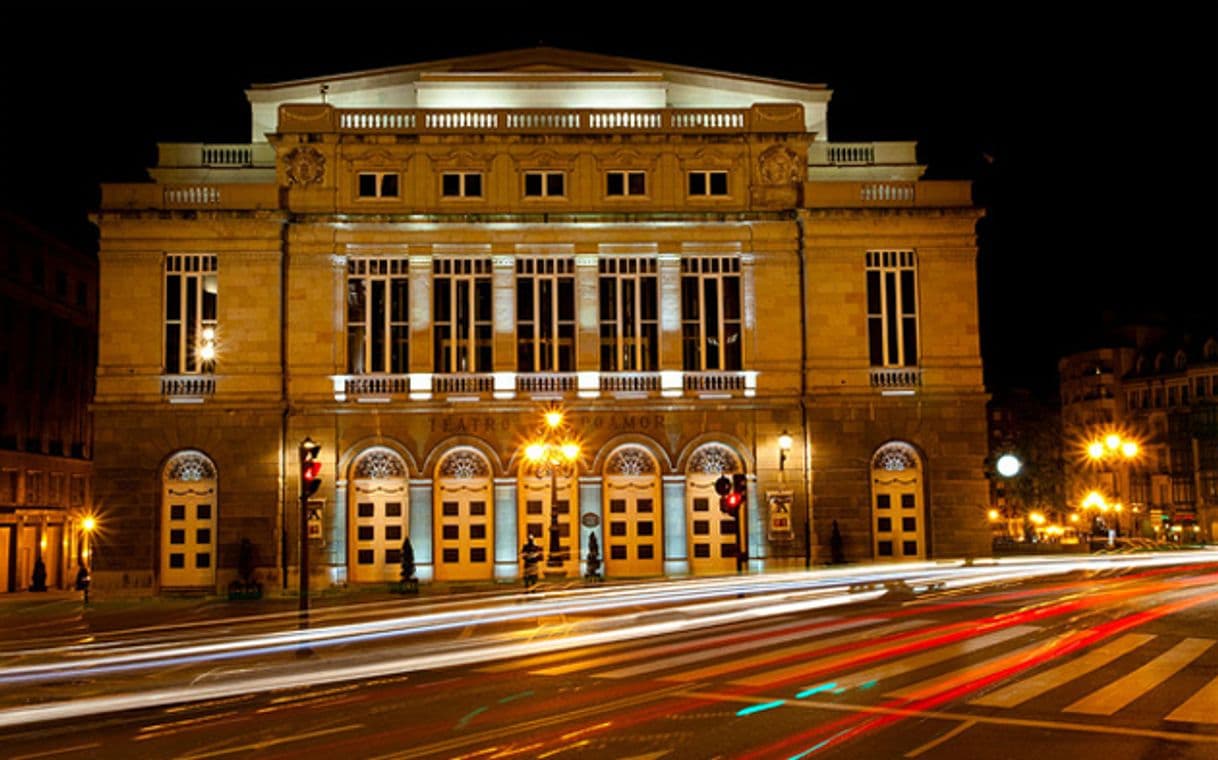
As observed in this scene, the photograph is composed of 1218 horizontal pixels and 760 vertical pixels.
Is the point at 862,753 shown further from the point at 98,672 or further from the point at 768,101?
the point at 768,101

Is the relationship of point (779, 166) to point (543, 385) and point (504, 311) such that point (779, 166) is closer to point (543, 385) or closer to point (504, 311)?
point (504, 311)

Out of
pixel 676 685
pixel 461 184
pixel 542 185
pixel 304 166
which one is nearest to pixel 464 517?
pixel 461 184

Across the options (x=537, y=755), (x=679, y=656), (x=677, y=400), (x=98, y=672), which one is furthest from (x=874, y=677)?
(x=677, y=400)

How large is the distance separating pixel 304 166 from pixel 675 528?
1856 centimetres

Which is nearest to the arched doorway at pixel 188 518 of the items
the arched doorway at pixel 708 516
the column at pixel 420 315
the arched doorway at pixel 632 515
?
the column at pixel 420 315

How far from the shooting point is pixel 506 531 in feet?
140

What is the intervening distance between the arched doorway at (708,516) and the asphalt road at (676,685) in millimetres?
13361

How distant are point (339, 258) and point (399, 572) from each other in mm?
11285

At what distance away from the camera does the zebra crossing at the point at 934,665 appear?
1591 centimetres

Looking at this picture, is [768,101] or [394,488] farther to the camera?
[768,101]

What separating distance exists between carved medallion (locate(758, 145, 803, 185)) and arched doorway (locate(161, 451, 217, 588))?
22.3 metres

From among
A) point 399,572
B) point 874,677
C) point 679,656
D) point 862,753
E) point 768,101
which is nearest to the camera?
point 862,753

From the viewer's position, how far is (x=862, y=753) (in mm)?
12656

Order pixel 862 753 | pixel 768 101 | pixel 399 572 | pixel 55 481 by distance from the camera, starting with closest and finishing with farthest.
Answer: pixel 862 753
pixel 399 572
pixel 768 101
pixel 55 481
